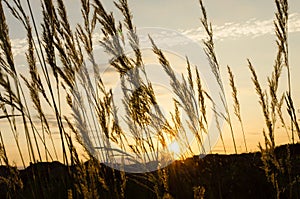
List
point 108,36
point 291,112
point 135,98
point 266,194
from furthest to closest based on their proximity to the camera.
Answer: point 266,194
point 108,36
point 135,98
point 291,112

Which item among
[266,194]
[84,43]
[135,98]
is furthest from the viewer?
[266,194]

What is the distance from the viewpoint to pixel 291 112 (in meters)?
2.75

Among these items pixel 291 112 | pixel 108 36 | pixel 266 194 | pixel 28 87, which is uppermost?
pixel 108 36

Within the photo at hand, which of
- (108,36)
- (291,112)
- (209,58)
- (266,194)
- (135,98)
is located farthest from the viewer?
(266,194)

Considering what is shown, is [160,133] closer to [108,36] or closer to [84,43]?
[108,36]

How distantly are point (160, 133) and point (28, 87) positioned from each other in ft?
3.74

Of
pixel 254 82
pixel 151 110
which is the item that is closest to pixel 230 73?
pixel 254 82

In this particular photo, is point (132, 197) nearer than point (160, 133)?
No

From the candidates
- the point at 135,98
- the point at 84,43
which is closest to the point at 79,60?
the point at 84,43

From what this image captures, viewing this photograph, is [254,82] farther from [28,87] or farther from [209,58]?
[28,87]

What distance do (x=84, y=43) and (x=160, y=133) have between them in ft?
3.47

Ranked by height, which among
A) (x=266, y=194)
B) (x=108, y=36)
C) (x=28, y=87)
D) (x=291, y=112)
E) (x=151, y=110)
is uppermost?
(x=108, y=36)

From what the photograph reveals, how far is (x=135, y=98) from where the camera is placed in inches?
119

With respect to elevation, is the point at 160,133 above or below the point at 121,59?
below
